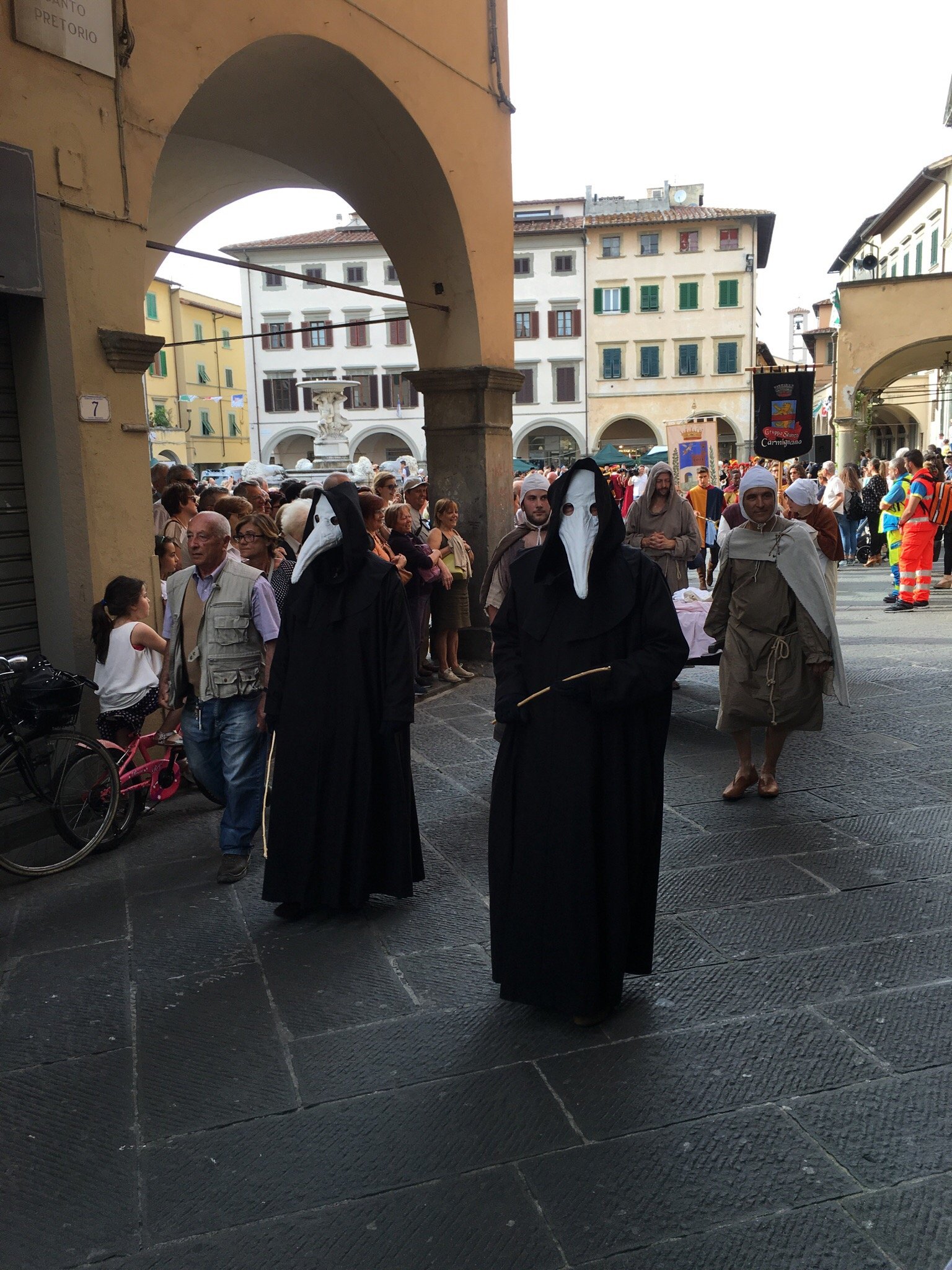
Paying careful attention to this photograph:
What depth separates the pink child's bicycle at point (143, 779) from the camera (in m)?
5.49

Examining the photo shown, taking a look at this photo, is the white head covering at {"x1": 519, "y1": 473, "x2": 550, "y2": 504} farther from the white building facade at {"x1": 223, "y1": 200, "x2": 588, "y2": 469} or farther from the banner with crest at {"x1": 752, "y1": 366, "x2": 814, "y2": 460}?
the white building facade at {"x1": 223, "y1": 200, "x2": 588, "y2": 469}

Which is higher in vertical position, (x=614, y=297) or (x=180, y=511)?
(x=614, y=297)

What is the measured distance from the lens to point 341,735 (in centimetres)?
445

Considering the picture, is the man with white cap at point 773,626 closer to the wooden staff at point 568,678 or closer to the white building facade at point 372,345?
the wooden staff at point 568,678

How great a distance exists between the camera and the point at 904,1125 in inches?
113

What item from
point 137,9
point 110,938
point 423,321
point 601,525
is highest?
point 137,9

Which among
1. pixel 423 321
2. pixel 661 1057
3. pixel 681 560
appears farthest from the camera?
pixel 423 321

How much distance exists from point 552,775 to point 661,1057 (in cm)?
92

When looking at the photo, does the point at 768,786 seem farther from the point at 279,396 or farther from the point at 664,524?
the point at 279,396

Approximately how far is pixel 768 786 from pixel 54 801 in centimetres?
367

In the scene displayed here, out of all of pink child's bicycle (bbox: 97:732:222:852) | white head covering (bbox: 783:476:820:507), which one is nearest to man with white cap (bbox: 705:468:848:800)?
white head covering (bbox: 783:476:820:507)

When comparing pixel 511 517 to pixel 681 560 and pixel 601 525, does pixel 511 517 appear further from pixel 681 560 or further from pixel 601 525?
pixel 601 525

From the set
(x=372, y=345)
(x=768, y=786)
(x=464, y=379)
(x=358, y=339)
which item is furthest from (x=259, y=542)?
(x=358, y=339)

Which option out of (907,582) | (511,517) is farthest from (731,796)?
(907,582)
